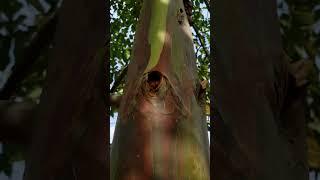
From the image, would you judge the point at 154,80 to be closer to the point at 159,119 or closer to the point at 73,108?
the point at 159,119

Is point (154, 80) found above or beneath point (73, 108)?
above

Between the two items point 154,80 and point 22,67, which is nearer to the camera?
point 22,67

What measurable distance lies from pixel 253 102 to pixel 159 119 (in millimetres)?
875

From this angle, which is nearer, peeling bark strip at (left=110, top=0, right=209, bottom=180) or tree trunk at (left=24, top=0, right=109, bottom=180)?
tree trunk at (left=24, top=0, right=109, bottom=180)

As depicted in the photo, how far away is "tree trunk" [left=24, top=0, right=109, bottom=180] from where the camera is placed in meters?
0.87

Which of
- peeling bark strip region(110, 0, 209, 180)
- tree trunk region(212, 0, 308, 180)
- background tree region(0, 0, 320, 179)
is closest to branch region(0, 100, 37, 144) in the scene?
background tree region(0, 0, 320, 179)

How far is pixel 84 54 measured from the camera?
36.3 inches

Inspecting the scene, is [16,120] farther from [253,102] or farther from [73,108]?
[253,102]

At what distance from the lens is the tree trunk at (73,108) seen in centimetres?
87

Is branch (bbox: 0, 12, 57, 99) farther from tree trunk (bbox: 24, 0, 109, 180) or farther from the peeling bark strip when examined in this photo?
the peeling bark strip

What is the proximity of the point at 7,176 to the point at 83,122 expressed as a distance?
0.48 ft

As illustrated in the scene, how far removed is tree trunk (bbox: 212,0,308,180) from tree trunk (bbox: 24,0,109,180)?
0.20 metres

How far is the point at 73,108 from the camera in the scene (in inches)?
35.4

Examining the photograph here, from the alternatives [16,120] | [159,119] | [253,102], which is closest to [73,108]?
[16,120]
